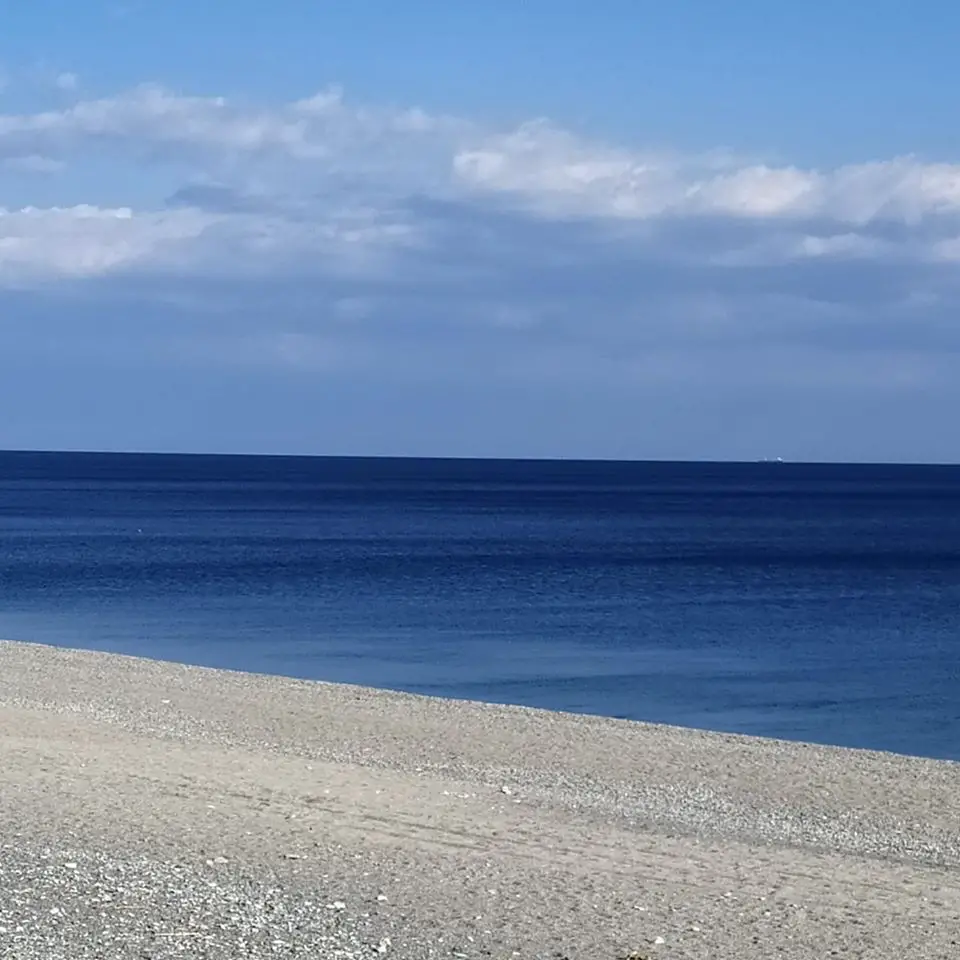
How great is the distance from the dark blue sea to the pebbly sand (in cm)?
615

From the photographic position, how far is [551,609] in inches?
1828

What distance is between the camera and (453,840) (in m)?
13.1

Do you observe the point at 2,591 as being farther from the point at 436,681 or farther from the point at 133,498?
the point at 133,498

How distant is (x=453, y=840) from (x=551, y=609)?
33.4 m

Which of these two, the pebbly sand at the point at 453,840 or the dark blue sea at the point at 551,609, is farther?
the dark blue sea at the point at 551,609

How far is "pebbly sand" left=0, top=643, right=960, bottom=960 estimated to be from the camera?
9984mm

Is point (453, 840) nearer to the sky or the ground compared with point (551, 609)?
nearer to the sky

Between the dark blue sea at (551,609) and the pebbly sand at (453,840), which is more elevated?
the pebbly sand at (453,840)

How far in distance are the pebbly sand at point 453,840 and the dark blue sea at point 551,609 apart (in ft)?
20.2

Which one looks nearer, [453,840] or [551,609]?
[453,840]

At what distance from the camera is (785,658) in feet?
115

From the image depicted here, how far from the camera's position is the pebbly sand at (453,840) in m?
9.98

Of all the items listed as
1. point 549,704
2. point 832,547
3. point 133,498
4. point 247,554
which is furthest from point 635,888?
point 133,498

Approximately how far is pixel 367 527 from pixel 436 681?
227 ft
